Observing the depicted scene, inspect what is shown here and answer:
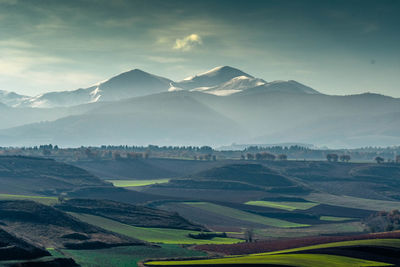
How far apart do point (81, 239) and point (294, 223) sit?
8143cm

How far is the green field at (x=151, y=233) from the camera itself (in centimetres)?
13575

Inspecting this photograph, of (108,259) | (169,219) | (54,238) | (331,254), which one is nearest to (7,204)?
(54,238)

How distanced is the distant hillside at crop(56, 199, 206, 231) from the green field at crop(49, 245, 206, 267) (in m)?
34.0

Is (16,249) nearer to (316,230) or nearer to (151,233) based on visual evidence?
(151,233)

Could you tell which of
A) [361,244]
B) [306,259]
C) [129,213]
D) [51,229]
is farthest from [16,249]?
[129,213]

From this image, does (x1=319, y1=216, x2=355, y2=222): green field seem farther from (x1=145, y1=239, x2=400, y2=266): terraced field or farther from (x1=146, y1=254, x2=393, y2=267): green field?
(x1=146, y1=254, x2=393, y2=267): green field

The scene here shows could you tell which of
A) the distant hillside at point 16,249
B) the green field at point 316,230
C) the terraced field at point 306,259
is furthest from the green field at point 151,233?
the distant hillside at point 16,249

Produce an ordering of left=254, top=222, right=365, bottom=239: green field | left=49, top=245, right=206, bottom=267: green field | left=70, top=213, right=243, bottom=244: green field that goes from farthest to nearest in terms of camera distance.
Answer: left=254, top=222, right=365, bottom=239: green field < left=70, top=213, right=243, bottom=244: green field < left=49, top=245, right=206, bottom=267: green field

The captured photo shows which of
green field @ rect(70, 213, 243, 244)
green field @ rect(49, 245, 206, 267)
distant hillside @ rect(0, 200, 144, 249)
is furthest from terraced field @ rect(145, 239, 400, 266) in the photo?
green field @ rect(70, 213, 243, 244)

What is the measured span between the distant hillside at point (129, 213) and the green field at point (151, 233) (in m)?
4.27

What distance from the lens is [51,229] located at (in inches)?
4988

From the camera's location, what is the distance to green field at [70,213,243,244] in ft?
445

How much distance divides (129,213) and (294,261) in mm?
77398

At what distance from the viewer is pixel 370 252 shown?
105 m
